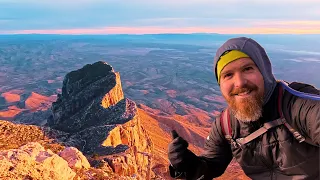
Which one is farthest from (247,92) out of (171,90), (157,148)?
(171,90)

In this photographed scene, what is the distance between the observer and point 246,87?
140 inches

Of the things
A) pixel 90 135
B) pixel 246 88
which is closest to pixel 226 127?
pixel 246 88

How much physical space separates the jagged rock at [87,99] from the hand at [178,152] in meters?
32.8

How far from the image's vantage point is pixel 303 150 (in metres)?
3.31

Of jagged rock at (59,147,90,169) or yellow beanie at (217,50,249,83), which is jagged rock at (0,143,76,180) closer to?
jagged rock at (59,147,90,169)

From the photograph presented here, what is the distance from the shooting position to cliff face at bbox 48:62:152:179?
2534 cm

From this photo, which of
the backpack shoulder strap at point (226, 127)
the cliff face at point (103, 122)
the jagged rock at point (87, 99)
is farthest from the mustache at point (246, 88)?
the jagged rock at point (87, 99)

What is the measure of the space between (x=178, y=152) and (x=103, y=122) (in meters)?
33.5

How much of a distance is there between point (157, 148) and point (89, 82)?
13.9 metres

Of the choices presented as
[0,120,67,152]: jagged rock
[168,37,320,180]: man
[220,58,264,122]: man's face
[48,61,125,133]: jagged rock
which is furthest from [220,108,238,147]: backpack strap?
[48,61,125,133]: jagged rock

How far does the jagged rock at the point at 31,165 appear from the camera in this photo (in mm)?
9070

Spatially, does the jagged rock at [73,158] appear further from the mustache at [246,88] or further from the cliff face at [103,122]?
the mustache at [246,88]

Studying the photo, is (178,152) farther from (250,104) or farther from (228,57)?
(228,57)

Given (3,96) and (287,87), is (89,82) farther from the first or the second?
(3,96)
